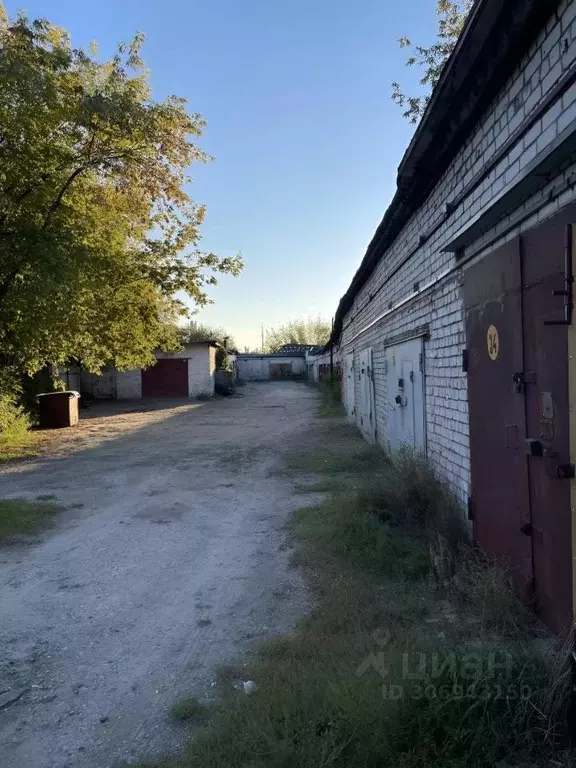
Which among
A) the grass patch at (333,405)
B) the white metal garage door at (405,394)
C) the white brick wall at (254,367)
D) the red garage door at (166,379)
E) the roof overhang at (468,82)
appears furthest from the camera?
the white brick wall at (254,367)

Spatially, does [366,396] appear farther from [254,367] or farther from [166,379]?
[254,367]

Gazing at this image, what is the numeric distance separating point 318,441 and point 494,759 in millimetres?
10977

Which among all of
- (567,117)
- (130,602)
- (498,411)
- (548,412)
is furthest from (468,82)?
(130,602)

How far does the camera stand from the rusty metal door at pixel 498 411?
332 cm

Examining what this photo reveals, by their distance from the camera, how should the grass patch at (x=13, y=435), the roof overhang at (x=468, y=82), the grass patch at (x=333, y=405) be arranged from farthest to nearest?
1. the grass patch at (x=333, y=405)
2. the grass patch at (x=13, y=435)
3. the roof overhang at (x=468, y=82)

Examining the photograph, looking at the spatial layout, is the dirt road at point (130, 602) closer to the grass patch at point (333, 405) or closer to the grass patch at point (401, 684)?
the grass patch at point (401, 684)

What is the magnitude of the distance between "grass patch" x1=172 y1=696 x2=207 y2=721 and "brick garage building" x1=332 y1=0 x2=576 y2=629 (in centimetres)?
195

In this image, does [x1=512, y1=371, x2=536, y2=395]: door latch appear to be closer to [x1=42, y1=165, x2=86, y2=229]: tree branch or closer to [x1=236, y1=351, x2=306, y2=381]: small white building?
[x1=42, y1=165, x2=86, y2=229]: tree branch

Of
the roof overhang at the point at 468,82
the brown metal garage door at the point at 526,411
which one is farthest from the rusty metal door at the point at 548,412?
the roof overhang at the point at 468,82

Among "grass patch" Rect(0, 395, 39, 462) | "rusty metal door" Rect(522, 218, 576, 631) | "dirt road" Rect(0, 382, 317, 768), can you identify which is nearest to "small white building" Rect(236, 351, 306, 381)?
"grass patch" Rect(0, 395, 39, 462)

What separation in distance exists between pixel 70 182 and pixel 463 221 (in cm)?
945

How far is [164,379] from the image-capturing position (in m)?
31.1

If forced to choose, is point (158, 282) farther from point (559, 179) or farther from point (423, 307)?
point (559, 179)

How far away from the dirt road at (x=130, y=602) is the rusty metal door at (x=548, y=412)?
5.92ft
